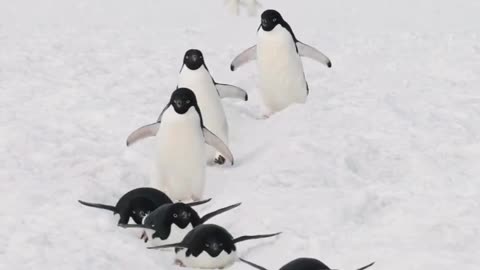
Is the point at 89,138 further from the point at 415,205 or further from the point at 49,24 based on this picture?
the point at 49,24

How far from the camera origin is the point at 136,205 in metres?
5.27

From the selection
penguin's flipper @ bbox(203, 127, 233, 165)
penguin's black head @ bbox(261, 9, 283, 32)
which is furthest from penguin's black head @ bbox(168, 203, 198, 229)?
penguin's black head @ bbox(261, 9, 283, 32)

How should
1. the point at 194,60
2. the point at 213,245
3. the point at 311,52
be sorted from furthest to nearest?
the point at 311,52, the point at 194,60, the point at 213,245

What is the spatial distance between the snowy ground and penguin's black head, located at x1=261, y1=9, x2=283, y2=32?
2.48 ft

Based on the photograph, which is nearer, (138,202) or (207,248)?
(207,248)

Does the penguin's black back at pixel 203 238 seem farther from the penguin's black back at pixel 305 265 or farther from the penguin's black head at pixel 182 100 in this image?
the penguin's black head at pixel 182 100

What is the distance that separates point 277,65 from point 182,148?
83.8 inches

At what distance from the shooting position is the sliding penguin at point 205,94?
21.8 feet

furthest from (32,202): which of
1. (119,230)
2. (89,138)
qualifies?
(89,138)

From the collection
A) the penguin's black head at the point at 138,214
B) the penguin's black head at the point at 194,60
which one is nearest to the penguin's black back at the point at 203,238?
the penguin's black head at the point at 138,214

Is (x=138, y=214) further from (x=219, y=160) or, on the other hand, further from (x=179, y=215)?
(x=219, y=160)

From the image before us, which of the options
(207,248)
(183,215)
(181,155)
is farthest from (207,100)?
(207,248)

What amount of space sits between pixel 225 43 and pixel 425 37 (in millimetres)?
2427

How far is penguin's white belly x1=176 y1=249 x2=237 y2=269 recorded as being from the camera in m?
4.74
